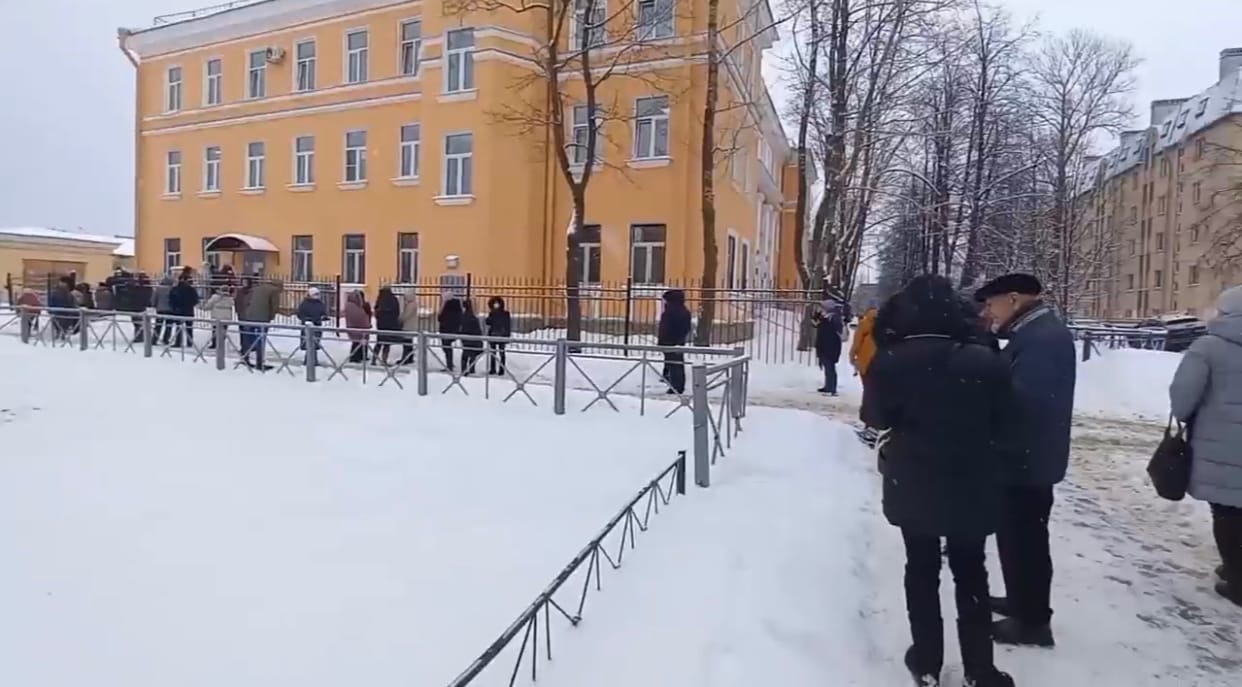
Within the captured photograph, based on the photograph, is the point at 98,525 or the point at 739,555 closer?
the point at 739,555

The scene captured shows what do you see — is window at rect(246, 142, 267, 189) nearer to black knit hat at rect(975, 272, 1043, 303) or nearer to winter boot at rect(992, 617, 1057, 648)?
black knit hat at rect(975, 272, 1043, 303)

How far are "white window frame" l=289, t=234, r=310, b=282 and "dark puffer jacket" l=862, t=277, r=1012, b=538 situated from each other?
2588cm

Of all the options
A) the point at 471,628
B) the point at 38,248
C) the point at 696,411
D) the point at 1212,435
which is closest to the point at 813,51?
the point at 696,411

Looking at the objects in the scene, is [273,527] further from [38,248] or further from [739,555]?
[38,248]

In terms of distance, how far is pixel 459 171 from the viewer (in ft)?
76.1

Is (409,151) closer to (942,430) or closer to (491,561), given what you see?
(491,561)

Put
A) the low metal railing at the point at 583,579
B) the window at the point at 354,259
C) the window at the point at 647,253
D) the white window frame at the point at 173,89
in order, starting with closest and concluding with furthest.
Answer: the low metal railing at the point at 583,579
the window at the point at 647,253
the window at the point at 354,259
the white window frame at the point at 173,89

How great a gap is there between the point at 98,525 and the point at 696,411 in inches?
170

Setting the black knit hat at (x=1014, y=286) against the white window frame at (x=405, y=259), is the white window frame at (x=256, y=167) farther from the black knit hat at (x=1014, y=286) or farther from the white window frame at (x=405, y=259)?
the black knit hat at (x=1014, y=286)

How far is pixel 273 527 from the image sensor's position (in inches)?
227

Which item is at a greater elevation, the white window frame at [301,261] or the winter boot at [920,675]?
the white window frame at [301,261]

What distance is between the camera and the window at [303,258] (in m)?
26.8

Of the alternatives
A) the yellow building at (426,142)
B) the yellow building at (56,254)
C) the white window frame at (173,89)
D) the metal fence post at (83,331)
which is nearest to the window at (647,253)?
the yellow building at (426,142)

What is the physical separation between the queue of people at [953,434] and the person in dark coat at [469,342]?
28.4ft
